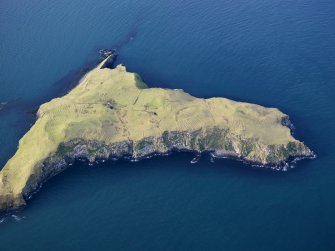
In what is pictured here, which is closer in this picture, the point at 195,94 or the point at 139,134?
the point at 139,134

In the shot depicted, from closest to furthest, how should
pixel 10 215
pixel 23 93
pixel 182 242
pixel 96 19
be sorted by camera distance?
1. pixel 182 242
2. pixel 10 215
3. pixel 23 93
4. pixel 96 19

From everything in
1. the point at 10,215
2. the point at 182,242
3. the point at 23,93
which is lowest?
the point at 182,242

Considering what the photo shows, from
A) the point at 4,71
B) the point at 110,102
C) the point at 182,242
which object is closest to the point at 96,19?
the point at 4,71

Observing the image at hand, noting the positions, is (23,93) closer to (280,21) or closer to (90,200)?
(90,200)
